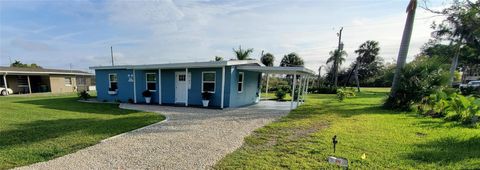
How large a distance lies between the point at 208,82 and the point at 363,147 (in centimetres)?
822

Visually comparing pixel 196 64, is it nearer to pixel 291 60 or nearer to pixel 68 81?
pixel 68 81

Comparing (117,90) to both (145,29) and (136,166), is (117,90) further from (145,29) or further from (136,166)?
(136,166)

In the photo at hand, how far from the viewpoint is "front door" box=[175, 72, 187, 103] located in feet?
40.9

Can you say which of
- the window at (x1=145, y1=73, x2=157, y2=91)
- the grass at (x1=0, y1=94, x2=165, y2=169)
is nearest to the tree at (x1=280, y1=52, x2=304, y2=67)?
the window at (x1=145, y1=73, x2=157, y2=91)

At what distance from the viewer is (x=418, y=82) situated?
33.8 ft

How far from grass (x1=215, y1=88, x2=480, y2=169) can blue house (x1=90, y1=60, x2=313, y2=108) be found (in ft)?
15.2

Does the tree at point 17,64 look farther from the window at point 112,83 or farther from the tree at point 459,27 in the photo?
the tree at point 459,27

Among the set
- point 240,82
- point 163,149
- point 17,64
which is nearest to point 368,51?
point 240,82

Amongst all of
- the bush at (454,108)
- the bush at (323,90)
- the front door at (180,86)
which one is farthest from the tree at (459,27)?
the front door at (180,86)

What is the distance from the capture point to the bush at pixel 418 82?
10.2 metres

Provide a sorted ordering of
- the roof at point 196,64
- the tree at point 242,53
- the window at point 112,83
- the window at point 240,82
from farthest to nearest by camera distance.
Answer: the tree at point 242,53, the window at point 112,83, the window at point 240,82, the roof at point 196,64

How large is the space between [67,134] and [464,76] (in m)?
63.5

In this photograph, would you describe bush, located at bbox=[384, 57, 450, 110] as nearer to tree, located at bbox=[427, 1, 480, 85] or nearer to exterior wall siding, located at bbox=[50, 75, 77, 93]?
tree, located at bbox=[427, 1, 480, 85]

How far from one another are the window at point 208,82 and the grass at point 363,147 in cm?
523
